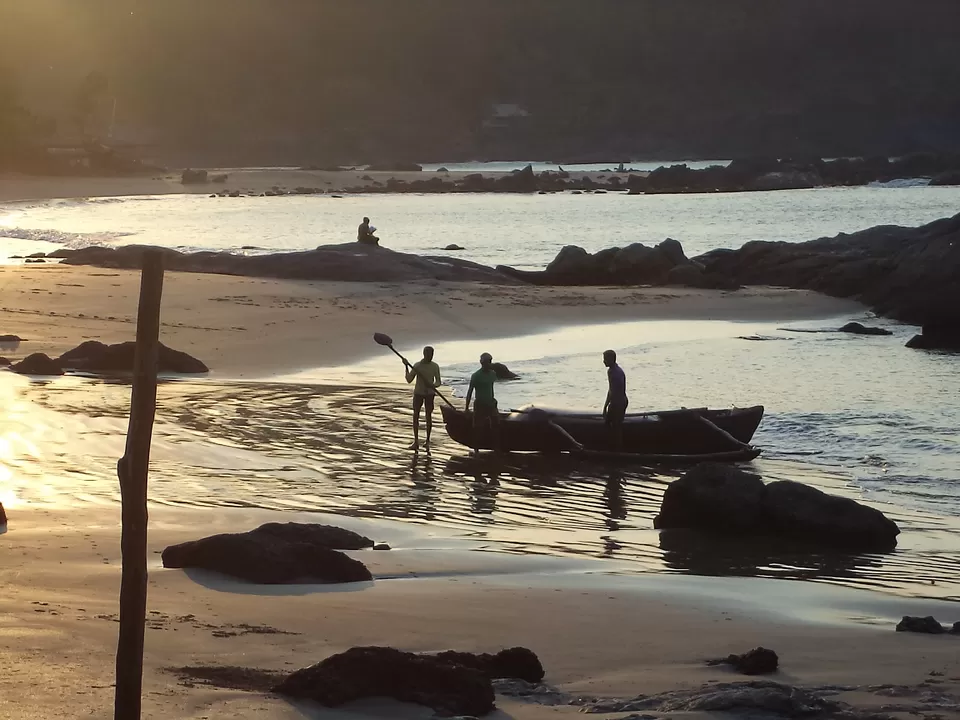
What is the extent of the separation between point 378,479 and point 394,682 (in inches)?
321

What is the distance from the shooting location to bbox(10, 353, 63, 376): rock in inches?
808

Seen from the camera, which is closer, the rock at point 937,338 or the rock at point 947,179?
the rock at point 937,338

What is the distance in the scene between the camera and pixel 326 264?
37.3 meters

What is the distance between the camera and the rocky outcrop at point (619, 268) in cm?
4116

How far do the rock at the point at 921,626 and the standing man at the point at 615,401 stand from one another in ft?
25.3

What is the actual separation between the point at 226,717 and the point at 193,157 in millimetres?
154884

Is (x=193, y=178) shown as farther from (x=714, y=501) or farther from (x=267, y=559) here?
(x=267, y=559)

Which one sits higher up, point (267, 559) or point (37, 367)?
point (37, 367)

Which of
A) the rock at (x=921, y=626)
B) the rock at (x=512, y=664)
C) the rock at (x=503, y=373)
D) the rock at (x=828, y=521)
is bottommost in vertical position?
the rock at (x=512, y=664)

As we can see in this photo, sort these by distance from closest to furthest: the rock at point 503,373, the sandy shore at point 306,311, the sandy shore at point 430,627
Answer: the sandy shore at point 430,627 < the rock at point 503,373 < the sandy shore at point 306,311

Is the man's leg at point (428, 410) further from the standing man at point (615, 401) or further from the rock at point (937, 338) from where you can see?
the rock at point (937, 338)

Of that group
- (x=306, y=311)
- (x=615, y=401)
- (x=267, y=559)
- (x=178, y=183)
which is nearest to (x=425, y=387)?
(x=615, y=401)

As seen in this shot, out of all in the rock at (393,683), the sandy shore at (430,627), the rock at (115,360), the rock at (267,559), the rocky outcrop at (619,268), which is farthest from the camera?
the rocky outcrop at (619,268)

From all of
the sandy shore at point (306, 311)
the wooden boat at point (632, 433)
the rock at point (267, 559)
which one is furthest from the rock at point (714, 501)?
the sandy shore at point (306, 311)
